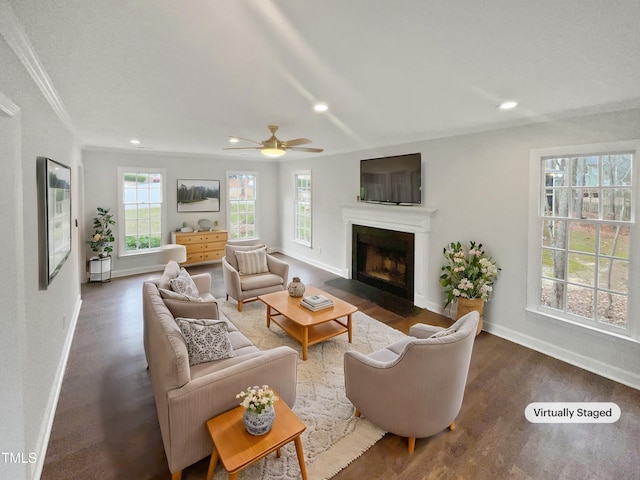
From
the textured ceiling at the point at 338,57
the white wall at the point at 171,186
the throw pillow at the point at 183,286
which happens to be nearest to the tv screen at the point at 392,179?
the textured ceiling at the point at 338,57

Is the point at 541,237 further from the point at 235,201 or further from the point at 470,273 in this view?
the point at 235,201

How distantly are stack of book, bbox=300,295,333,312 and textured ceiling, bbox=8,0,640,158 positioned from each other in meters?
2.13

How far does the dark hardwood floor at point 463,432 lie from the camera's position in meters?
2.04

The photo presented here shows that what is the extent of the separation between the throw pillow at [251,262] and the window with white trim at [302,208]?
2.49 m

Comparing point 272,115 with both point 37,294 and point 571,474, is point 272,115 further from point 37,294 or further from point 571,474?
point 571,474

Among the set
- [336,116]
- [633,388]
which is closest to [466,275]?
[633,388]

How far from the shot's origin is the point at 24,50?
1847 mm

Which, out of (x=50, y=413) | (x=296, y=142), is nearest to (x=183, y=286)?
(x=50, y=413)

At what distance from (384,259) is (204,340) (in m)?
3.86

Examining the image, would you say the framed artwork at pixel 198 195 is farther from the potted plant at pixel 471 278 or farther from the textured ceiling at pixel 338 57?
the potted plant at pixel 471 278

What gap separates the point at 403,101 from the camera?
2975mm

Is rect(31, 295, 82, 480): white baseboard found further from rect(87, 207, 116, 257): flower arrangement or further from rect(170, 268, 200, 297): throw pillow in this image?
rect(87, 207, 116, 257): flower arrangement

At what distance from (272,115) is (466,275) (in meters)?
3.07

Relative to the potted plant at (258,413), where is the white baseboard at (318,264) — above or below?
above
